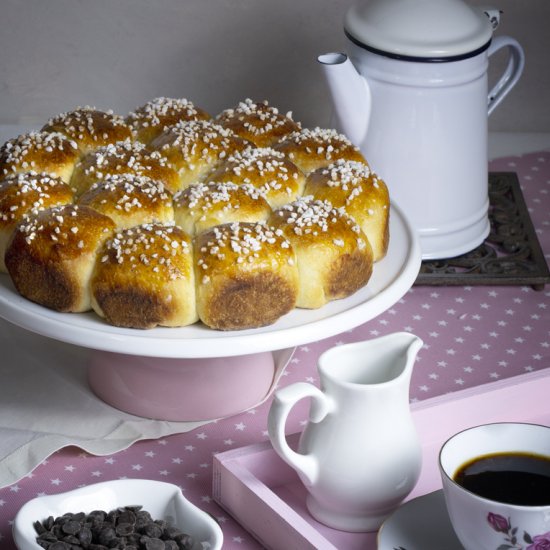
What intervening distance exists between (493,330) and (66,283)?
0.59 metres

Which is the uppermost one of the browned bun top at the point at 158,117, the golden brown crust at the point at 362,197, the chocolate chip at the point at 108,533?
the browned bun top at the point at 158,117

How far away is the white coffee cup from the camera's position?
838 millimetres

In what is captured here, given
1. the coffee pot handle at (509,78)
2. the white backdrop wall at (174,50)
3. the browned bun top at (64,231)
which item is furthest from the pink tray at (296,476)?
the white backdrop wall at (174,50)

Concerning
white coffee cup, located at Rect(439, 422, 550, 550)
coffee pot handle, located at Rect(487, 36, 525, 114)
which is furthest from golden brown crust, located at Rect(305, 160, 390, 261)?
coffee pot handle, located at Rect(487, 36, 525, 114)

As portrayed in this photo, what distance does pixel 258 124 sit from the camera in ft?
4.48

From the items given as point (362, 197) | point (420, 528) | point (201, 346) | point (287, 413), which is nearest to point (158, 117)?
point (362, 197)

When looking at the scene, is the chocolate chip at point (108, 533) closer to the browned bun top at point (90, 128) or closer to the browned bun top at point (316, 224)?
the browned bun top at point (316, 224)

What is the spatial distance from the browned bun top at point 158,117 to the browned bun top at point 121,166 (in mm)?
98

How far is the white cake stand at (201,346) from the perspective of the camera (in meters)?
1.04

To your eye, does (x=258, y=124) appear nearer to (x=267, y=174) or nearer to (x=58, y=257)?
(x=267, y=174)

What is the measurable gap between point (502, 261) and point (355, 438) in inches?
25.6

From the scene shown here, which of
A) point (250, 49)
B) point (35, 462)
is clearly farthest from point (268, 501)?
point (250, 49)

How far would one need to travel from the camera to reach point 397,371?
0.99 meters

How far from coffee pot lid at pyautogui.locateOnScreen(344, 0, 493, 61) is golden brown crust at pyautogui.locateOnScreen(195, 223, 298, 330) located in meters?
0.42
